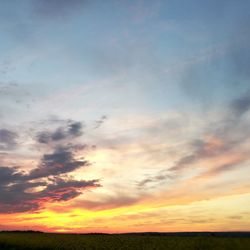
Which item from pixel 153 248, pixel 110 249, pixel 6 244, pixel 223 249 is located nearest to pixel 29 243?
pixel 6 244

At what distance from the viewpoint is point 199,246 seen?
37969mm

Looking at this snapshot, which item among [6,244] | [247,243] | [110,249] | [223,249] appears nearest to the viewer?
[223,249]

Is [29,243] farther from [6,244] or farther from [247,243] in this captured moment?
[247,243]

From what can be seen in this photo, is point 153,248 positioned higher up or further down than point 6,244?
further down

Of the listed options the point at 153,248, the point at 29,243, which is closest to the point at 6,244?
the point at 29,243

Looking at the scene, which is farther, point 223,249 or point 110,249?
point 110,249

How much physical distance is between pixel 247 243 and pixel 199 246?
5.03 meters

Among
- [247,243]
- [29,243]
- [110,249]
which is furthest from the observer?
[29,243]

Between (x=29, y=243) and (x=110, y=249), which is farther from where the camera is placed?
(x=29, y=243)

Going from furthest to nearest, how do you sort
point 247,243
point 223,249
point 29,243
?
point 29,243 → point 247,243 → point 223,249

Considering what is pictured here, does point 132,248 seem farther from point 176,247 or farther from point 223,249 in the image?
point 223,249

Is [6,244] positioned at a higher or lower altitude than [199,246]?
higher

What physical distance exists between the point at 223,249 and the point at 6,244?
141 ft

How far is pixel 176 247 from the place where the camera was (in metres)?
37.8
